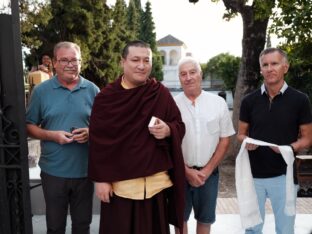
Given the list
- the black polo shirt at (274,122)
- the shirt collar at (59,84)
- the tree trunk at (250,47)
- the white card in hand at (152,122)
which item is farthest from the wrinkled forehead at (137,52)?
the tree trunk at (250,47)

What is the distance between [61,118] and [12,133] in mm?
371

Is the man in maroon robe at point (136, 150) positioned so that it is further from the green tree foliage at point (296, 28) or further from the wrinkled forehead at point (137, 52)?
the green tree foliage at point (296, 28)

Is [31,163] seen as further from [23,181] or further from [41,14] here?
[41,14]

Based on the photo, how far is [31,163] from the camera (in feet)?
17.3

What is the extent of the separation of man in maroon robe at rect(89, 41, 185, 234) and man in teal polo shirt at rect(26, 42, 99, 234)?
320mm

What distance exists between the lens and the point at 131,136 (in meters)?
2.59

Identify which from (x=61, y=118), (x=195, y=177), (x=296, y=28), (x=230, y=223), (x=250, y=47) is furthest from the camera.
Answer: (x=250, y=47)

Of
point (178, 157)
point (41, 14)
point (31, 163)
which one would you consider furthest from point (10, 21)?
point (41, 14)

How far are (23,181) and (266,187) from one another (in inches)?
76.2

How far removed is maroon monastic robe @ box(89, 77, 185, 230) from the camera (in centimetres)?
260

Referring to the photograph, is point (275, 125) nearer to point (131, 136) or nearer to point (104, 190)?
point (131, 136)

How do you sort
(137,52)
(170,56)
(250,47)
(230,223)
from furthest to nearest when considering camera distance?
(170,56), (250,47), (230,223), (137,52)

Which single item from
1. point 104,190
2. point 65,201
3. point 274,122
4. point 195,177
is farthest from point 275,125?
point 65,201

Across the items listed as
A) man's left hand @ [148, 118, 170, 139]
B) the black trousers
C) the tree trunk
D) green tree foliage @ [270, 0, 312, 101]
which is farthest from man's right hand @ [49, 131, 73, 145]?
the tree trunk
